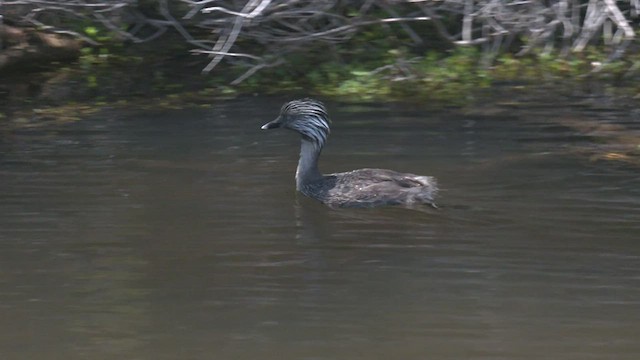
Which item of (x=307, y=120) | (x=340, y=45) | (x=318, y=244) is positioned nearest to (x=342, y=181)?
(x=307, y=120)

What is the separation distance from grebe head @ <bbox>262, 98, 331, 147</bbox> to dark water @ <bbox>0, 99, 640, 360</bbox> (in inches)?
16.8

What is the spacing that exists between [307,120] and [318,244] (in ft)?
7.03

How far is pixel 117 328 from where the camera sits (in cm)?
680

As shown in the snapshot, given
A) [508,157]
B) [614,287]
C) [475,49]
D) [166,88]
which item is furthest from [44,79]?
[614,287]

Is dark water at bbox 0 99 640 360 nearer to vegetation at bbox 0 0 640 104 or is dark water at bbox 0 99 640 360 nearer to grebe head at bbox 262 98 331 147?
grebe head at bbox 262 98 331 147

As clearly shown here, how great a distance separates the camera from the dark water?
6648 millimetres

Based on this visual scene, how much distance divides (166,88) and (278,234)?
6.09 metres

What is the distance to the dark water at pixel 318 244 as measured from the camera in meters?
6.65

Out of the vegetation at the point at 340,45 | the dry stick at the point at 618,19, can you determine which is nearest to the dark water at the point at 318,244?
the dry stick at the point at 618,19

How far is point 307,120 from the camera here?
1041 cm

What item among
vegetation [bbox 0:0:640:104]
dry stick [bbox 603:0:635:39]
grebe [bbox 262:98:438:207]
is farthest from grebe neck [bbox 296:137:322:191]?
dry stick [bbox 603:0:635:39]

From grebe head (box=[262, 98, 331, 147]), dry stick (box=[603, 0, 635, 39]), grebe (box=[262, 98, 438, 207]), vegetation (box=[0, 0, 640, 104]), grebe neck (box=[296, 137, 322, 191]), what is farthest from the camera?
vegetation (box=[0, 0, 640, 104])

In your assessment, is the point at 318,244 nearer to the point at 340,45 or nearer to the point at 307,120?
the point at 307,120

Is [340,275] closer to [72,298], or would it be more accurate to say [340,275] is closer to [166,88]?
[72,298]
